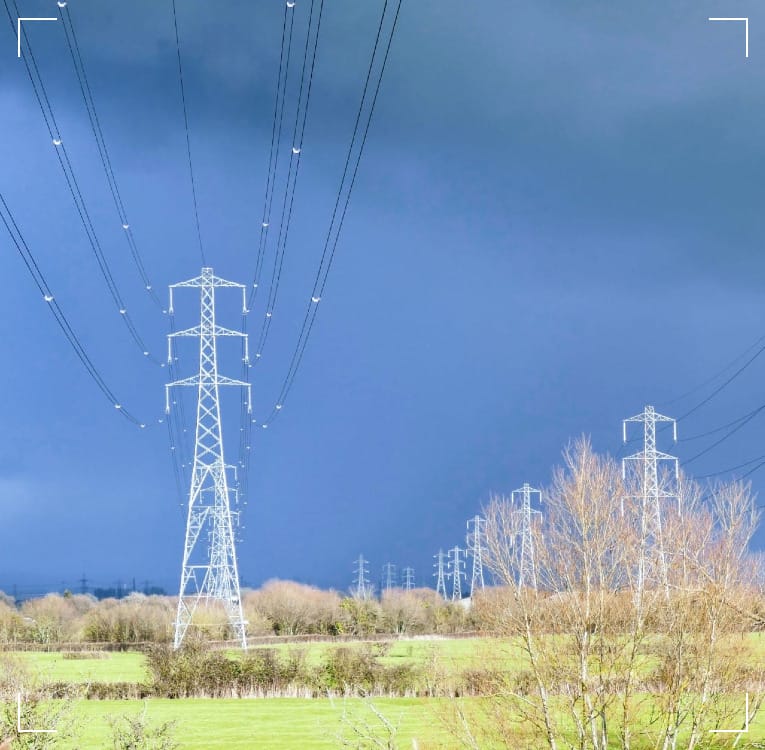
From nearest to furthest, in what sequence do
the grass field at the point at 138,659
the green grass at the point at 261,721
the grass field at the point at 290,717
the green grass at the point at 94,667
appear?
1. the grass field at the point at 290,717
2. the green grass at the point at 261,721
3. the grass field at the point at 138,659
4. the green grass at the point at 94,667

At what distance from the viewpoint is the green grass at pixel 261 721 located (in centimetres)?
3991

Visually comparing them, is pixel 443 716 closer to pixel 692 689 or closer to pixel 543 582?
pixel 543 582

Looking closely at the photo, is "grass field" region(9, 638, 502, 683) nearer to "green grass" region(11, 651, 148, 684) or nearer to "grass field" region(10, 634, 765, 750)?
"green grass" region(11, 651, 148, 684)

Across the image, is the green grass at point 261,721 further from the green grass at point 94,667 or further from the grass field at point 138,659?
the green grass at point 94,667

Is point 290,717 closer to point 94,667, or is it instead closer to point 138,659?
point 94,667

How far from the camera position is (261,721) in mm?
45000

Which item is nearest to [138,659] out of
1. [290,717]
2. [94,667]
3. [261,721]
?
[94,667]

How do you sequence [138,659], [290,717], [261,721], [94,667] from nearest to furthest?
[261,721] < [290,717] < [94,667] < [138,659]

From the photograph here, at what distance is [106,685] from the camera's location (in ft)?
171

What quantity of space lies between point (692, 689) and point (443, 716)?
8.47 meters

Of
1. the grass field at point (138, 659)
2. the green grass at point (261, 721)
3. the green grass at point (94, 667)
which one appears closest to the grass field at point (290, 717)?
the green grass at point (261, 721)

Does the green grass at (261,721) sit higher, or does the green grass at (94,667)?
the green grass at (94,667)

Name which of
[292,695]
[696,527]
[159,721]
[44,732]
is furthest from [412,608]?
[44,732]

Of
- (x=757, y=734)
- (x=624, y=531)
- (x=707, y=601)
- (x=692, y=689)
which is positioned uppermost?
(x=624, y=531)
